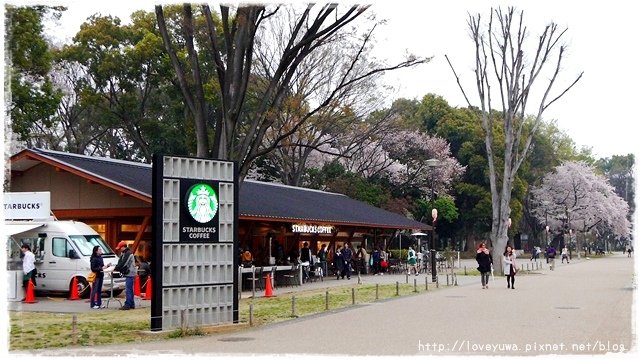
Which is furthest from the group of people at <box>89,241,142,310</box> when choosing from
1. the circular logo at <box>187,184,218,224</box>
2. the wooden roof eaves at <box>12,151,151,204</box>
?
the circular logo at <box>187,184,218,224</box>

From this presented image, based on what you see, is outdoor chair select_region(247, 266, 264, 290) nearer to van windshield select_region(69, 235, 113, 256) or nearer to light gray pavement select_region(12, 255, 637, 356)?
van windshield select_region(69, 235, 113, 256)

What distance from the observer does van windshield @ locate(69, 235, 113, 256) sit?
863 inches

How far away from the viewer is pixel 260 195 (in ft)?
105

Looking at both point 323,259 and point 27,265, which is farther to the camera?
point 323,259

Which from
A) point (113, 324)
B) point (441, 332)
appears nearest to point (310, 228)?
point (113, 324)

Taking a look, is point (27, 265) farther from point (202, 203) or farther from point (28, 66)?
point (202, 203)

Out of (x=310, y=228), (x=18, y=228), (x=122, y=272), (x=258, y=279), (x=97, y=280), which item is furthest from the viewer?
(x=310, y=228)

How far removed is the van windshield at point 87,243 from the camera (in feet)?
71.9

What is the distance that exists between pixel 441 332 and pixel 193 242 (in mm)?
5076

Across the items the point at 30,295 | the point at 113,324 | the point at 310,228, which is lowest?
the point at 113,324

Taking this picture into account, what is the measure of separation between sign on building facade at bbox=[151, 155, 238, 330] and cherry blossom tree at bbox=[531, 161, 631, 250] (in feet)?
210

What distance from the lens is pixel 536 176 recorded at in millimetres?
75375

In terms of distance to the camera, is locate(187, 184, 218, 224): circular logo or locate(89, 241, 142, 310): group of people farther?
locate(89, 241, 142, 310): group of people

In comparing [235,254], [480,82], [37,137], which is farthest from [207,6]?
[37,137]
